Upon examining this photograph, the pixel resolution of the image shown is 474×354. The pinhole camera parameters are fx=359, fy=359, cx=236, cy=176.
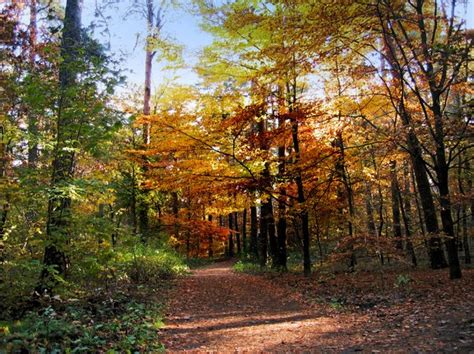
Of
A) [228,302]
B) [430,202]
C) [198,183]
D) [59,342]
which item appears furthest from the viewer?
[198,183]

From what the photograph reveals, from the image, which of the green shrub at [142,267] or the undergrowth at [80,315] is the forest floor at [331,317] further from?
the green shrub at [142,267]

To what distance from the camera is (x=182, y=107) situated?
38.9 ft

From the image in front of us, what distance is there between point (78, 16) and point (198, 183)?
6.41 metres

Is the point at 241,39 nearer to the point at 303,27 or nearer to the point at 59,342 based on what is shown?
the point at 303,27

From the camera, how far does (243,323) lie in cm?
691

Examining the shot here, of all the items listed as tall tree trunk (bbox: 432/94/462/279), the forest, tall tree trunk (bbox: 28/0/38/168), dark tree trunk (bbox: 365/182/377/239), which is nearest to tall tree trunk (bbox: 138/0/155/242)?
the forest

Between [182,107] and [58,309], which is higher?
[182,107]

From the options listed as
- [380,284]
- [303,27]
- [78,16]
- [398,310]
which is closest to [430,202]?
[380,284]

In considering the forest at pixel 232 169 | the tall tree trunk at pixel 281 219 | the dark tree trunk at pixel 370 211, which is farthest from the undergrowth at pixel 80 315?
the tall tree trunk at pixel 281 219

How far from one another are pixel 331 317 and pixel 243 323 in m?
1.73

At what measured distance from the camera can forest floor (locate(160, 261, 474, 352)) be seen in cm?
512

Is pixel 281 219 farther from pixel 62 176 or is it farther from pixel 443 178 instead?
pixel 62 176

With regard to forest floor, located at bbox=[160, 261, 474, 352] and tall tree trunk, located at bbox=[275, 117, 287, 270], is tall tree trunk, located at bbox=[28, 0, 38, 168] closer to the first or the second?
forest floor, located at bbox=[160, 261, 474, 352]

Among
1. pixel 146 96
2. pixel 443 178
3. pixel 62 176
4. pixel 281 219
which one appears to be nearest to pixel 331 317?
pixel 443 178
